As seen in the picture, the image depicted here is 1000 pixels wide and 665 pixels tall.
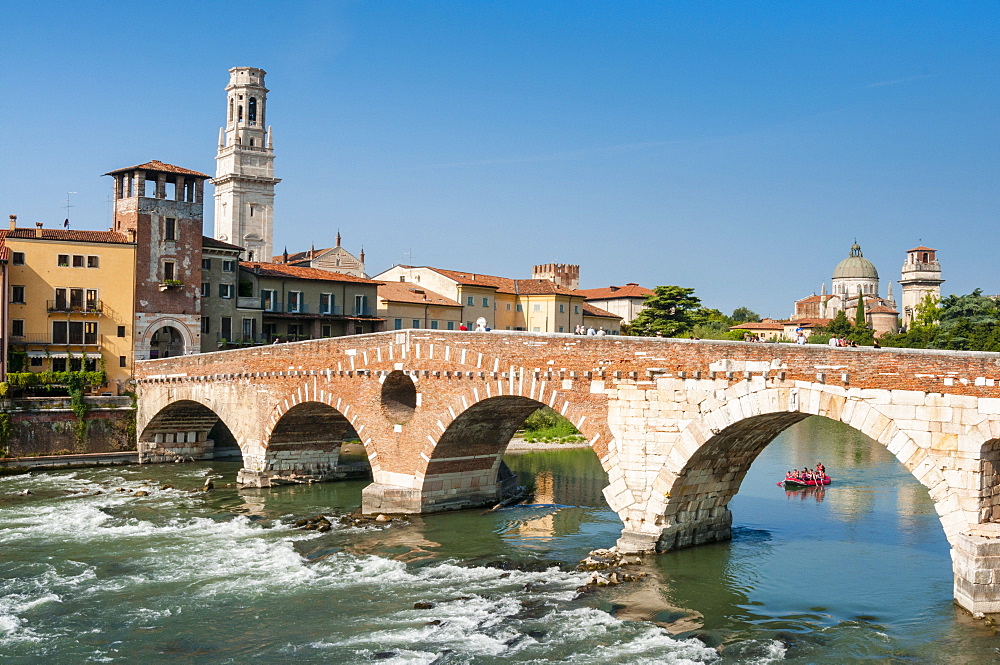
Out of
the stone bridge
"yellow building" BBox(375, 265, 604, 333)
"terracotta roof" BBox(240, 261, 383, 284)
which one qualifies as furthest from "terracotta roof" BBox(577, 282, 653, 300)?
the stone bridge

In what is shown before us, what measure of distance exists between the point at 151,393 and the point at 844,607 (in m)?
30.5

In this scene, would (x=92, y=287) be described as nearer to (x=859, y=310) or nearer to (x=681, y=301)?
(x=681, y=301)

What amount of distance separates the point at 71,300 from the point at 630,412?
1200 inches

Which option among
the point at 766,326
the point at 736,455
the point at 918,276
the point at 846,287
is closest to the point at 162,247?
the point at 736,455

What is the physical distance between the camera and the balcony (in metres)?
42.4

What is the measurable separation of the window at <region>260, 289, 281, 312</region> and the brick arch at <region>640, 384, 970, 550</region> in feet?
109

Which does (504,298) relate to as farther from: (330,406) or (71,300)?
(330,406)

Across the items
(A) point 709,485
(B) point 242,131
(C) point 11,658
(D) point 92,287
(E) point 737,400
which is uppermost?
(B) point 242,131

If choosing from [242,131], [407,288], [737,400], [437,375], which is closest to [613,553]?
[737,400]

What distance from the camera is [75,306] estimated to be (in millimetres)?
42844

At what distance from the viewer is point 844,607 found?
1902 centimetres

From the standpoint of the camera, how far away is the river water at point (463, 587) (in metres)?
16.8

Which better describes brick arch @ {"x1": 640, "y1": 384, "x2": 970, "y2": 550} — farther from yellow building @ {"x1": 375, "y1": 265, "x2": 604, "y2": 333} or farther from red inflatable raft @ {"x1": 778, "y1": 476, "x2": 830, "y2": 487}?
yellow building @ {"x1": 375, "y1": 265, "x2": 604, "y2": 333}

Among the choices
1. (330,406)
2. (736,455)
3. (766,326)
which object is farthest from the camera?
(766,326)
